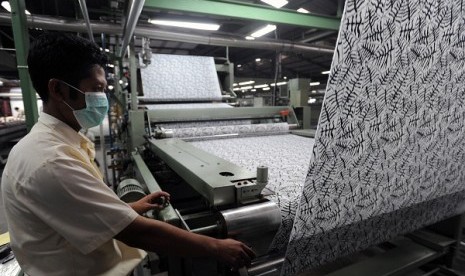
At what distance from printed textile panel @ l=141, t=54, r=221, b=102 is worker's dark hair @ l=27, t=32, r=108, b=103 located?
239 centimetres

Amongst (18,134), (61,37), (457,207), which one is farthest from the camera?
(18,134)

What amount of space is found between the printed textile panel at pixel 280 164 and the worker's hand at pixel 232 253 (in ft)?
0.72

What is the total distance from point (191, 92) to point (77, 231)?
290 centimetres

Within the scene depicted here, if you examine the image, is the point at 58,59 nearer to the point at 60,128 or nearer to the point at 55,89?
the point at 55,89

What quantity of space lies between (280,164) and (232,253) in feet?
2.93

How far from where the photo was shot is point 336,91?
701 millimetres

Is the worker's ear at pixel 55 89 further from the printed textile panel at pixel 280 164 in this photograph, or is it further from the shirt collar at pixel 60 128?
the printed textile panel at pixel 280 164

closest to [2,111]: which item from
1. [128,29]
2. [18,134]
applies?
[18,134]

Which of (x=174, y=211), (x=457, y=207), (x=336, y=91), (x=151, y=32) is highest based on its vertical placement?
(x=151, y=32)

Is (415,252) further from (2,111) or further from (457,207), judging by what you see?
(2,111)

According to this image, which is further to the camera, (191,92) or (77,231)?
(191,92)

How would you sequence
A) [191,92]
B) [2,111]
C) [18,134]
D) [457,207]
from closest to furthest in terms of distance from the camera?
1. [457,207]
2. [191,92]
3. [18,134]
4. [2,111]

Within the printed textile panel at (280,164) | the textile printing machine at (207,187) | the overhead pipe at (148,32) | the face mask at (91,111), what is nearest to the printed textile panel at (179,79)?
the overhead pipe at (148,32)

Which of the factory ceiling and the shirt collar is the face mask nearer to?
the shirt collar
